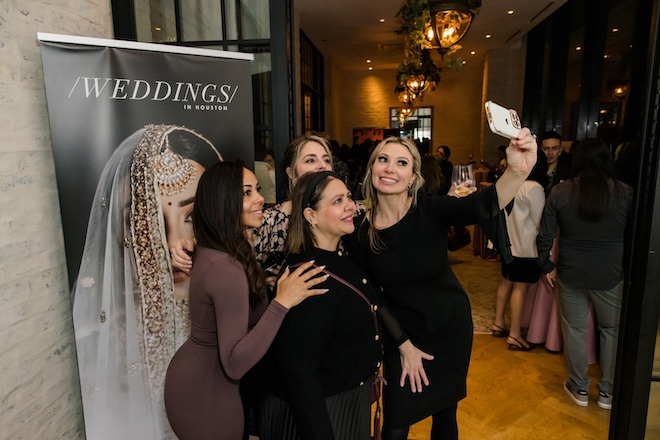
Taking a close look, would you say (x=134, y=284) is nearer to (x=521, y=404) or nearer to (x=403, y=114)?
(x=521, y=404)

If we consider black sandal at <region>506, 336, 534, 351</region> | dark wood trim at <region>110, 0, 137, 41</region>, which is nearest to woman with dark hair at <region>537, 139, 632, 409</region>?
black sandal at <region>506, 336, 534, 351</region>

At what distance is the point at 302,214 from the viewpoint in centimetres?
161

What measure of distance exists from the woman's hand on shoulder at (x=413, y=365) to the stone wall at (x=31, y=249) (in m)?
1.63

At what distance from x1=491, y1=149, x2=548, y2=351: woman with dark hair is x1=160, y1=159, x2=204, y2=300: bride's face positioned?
6.69 ft

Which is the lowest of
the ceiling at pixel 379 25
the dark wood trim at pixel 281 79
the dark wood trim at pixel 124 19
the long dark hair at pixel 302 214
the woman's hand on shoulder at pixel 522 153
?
the long dark hair at pixel 302 214

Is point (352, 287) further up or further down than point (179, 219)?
further down

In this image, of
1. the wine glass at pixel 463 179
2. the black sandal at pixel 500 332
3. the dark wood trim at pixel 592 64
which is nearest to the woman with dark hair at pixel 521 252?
the black sandal at pixel 500 332

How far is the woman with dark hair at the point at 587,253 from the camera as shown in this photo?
2699 millimetres

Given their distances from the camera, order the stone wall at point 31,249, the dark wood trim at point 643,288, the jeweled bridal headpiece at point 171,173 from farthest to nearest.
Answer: the jeweled bridal headpiece at point 171,173
the dark wood trim at point 643,288
the stone wall at point 31,249

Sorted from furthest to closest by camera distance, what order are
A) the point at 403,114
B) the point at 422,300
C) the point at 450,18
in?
the point at 403,114
the point at 450,18
the point at 422,300

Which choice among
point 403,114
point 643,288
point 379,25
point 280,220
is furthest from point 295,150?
point 403,114

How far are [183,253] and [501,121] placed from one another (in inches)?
57.6

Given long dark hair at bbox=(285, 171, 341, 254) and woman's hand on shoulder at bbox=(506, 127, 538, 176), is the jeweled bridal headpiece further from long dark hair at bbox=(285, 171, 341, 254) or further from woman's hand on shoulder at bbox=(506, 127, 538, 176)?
woman's hand on shoulder at bbox=(506, 127, 538, 176)

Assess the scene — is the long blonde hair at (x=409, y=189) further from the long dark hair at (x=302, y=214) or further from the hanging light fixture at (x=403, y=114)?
the hanging light fixture at (x=403, y=114)
